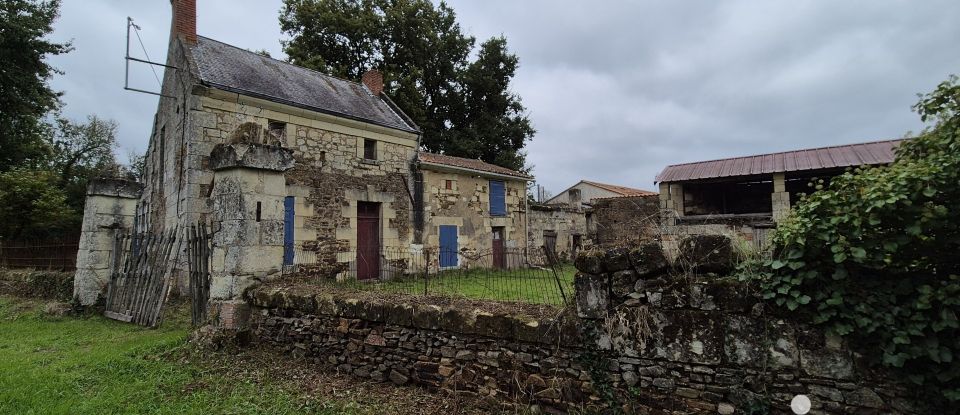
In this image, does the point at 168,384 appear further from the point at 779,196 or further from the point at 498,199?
the point at 779,196

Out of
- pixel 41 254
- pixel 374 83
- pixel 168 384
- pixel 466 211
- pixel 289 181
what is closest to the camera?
pixel 168 384

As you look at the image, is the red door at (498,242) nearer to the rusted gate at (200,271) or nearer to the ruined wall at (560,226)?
the ruined wall at (560,226)

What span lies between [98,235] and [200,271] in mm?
4269

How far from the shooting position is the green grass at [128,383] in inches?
158

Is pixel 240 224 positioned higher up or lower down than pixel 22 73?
lower down

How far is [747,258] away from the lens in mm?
3271

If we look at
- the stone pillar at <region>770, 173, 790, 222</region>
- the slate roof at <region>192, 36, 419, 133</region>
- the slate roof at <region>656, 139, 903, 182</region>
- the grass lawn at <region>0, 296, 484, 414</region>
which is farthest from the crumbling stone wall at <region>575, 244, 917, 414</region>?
the stone pillar at <region>770, 173, 790, 222</region>

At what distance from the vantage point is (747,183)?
15.9 metres

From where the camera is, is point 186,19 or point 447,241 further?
point 447,241

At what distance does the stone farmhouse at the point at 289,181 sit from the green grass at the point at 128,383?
1069 millimetres

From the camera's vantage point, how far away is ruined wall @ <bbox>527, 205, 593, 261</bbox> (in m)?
18.1

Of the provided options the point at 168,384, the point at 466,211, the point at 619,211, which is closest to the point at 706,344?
the point at 168,384

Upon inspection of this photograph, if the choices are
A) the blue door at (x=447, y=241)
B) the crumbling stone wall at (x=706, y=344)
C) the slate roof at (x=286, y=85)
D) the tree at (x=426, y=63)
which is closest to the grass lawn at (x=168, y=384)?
the crumbling stone wall at (x=706, y=344)

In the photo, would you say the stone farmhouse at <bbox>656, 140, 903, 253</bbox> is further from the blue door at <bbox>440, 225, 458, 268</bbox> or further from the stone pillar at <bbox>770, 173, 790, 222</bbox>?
the blue door at <bbox>440, 225, 458, 268</bbox>
